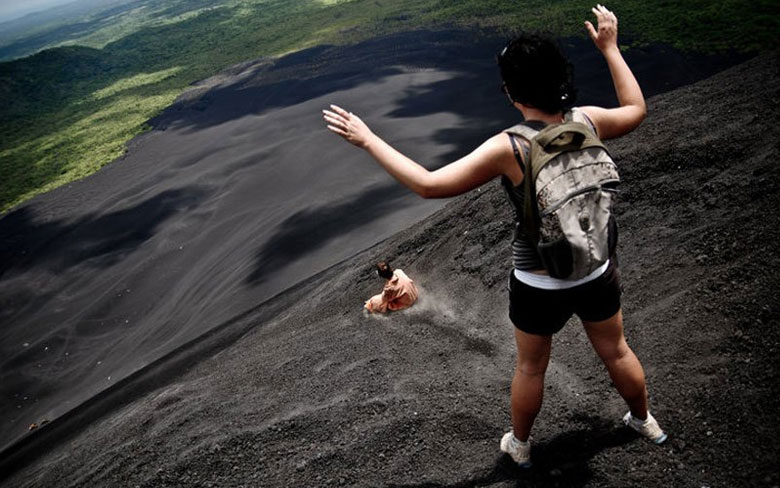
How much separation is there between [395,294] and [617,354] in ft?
8.94

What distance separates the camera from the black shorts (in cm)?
165

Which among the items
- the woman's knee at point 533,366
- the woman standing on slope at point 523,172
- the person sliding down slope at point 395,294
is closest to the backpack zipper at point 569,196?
the woman standing on slope at point 523,172

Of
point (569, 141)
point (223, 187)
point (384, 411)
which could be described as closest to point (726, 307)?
point (569, 141)

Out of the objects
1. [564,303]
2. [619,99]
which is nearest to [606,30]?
[619,99]

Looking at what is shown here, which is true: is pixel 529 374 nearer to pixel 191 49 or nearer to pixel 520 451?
pixel 520 451

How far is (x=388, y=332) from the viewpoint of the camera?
4.11 meters

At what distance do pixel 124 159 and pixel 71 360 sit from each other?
925 cm

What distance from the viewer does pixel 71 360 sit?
22.9 ft

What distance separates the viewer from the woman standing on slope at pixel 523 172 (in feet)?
5.00

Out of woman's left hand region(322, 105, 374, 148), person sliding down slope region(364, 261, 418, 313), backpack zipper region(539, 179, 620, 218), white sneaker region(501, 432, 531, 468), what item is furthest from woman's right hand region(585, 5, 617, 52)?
person sliding down slope region(364, 261, 418, 313)

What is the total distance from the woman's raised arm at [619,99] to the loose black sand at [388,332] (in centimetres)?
151

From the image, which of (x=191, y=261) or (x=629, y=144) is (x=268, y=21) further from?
(x=629, y=144)

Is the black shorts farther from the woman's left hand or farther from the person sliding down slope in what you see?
the person sliding down slope

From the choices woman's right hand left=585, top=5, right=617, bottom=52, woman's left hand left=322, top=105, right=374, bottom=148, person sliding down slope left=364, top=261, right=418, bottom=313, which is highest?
woman's right hand left=585, top=5, right=617, bottom=52
